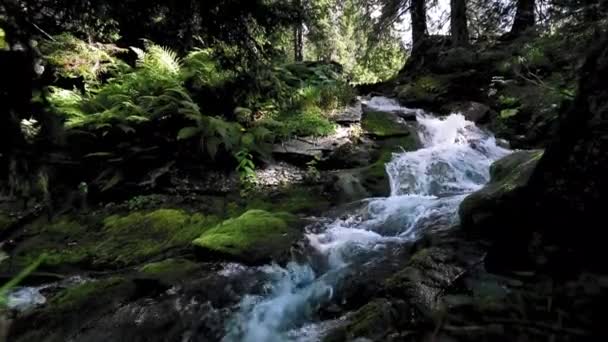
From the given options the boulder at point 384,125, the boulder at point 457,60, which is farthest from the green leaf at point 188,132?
the boulder at point 457,60

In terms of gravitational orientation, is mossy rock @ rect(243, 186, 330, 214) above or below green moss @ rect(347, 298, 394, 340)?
above

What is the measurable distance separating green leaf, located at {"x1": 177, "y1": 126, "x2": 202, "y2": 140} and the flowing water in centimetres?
298

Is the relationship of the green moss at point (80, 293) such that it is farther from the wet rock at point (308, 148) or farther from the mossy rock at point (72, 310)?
the wet rock at point (308, 148)

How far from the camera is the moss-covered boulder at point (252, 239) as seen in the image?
4.76 m

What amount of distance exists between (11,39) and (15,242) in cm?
482

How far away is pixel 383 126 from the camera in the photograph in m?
8.91

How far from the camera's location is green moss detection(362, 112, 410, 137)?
28.3 feet

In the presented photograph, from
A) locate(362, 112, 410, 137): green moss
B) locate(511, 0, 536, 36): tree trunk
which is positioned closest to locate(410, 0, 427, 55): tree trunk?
locate(511, 0, 536, 36): tree trunk

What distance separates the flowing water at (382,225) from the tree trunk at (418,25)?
5.41m

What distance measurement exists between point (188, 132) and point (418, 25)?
32.0 ft

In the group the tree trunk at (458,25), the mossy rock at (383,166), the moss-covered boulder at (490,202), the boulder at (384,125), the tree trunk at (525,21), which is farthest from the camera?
the tree trunk at (458,25)

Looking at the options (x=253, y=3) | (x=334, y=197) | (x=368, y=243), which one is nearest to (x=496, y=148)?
(x=334, y=197)

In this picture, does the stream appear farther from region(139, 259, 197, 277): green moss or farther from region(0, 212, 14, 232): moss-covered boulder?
region(0, 212, 14, 232): moss-covered boulder

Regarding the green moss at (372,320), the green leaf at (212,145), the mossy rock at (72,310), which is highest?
the green leaf at (212,145)
